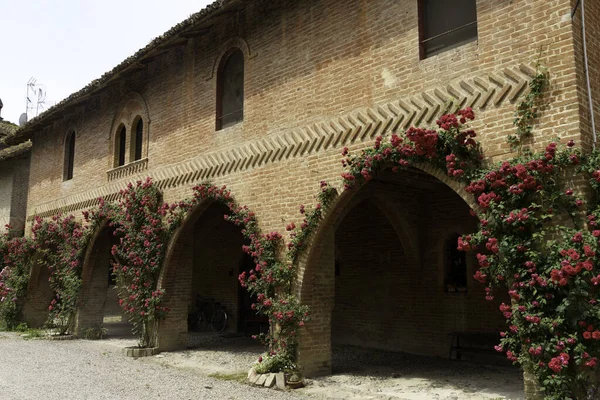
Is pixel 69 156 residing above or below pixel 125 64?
below

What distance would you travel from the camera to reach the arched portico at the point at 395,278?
28.2 ft

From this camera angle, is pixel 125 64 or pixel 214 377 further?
pixel 125 64

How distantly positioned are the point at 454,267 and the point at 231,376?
16.4ft

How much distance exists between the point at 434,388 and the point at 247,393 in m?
2.74

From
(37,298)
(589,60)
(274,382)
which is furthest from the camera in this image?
(37,298)

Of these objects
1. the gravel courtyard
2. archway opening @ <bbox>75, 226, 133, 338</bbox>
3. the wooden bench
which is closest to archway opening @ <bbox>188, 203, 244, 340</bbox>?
archway opening @ <bbox>75, 226, 133, 338</bbox>

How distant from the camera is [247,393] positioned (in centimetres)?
755

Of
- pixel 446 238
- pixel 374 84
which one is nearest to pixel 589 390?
pixel 374 84

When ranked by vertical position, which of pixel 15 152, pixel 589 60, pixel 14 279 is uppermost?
pixel 15 152

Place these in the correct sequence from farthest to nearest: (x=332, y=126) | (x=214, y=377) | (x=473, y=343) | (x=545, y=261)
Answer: (x=473, y=343) < (x=214, y=377) < (x=332, y=126) < (x=545, y=261)

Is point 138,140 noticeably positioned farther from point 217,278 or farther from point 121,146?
point 217,278

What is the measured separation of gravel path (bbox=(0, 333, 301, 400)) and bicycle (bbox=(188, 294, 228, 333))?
358 cm

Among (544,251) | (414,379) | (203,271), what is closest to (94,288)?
(203,271)

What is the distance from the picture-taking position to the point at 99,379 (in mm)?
8742
